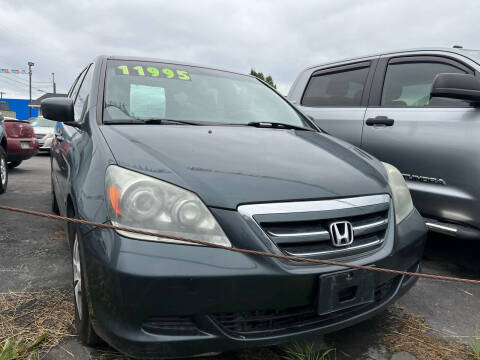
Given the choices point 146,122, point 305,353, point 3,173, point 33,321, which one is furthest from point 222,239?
point 3,173

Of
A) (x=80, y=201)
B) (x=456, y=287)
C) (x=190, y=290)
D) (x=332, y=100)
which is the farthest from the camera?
(x=332, y=100)

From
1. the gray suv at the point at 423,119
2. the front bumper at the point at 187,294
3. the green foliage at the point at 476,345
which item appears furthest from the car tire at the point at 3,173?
the green foliage at the point at 476,345

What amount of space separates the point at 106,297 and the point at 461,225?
2225 millimetres

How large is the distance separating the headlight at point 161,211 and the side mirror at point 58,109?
104 cm

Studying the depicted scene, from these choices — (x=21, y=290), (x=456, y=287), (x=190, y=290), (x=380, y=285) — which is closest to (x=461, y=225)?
(x=456, y=287)

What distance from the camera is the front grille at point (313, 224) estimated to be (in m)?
1.34

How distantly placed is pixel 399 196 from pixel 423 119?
1.16 m

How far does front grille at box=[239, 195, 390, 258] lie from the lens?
52.6 inches

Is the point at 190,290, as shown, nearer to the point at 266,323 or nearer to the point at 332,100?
the point at 266,323

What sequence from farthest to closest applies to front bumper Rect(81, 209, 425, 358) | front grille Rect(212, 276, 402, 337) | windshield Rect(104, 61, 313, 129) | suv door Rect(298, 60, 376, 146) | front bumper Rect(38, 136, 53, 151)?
front bumper Rect(38, 136, 53, 151) < suv door Rect(298, 60, 376, 146) < windshield Rect(104, 61, 313, 129) < front grille Rect(212, 276, 402, 337) < front bumper Rect(81, 209, 425, 358)

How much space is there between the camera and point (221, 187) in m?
1.37

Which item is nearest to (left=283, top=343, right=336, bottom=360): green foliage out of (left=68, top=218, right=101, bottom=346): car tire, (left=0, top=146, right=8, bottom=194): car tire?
(left=68, top=218, right=101, bottom=346): car tire

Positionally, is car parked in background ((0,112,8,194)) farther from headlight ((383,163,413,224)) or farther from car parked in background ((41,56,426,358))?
headlight ((383,163,413,224))

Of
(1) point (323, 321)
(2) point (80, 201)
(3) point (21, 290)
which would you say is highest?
(2) point (80, 201)
